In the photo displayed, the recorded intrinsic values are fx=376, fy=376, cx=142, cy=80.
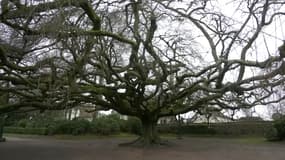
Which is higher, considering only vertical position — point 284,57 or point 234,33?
point 234,33

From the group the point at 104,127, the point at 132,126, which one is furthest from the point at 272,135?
the point at 104,127

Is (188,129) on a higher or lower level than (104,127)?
lower

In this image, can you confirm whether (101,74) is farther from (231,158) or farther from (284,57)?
(284,57)

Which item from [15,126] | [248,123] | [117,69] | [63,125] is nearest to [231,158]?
[117,69]

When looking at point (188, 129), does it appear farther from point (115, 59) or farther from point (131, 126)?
point (115, 59)

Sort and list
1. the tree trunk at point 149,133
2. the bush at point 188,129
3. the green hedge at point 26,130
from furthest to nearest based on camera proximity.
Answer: the green hedge at point 26,130 → the bush at point 188,129 → the tree trunk at point 149,133

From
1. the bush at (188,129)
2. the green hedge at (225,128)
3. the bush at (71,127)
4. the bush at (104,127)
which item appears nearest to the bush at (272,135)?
the green hedge at (225,128)

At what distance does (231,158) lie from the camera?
1441 cm

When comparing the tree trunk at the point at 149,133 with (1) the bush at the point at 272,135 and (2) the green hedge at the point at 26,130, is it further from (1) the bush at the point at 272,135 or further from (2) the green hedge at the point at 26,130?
(2) the green hedge at the point at 26,130

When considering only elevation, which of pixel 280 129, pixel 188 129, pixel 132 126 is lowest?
pixel 280 129

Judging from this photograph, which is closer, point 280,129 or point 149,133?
point 149,133

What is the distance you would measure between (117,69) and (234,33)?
4.75 metres

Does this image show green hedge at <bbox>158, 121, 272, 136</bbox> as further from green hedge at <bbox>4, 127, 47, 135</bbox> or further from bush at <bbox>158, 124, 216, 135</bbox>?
green hedge at <bbox>4, 127, 47, 135</bbox>

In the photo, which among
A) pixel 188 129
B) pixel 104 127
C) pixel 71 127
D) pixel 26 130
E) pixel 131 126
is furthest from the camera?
pixel 26 130
